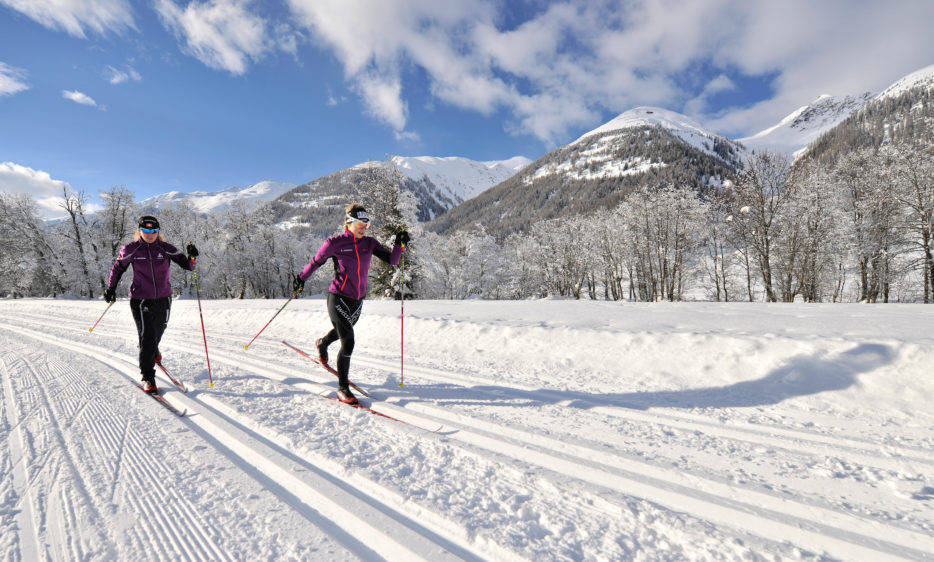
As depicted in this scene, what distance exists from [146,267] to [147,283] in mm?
216

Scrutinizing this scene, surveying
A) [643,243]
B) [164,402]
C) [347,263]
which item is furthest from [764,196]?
[164,402]

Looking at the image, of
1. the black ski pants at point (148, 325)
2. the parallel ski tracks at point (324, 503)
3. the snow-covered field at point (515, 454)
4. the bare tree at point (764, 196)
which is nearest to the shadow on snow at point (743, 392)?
the snow-covered field at point (515, 454)

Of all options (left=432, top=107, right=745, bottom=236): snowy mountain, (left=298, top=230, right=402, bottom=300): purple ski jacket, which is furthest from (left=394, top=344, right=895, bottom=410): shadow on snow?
(left=432, top=107, right=745, bottom=236): snowy mountain

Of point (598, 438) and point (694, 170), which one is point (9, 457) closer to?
point (598, 438)

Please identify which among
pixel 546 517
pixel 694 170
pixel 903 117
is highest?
pixel 903 117

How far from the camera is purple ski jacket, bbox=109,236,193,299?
186 inches

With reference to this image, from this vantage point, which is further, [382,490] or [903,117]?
[903,117]

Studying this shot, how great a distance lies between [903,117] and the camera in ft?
408

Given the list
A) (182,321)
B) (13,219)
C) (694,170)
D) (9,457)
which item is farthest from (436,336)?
(694,170)

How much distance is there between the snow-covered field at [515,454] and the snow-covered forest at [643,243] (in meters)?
16.4

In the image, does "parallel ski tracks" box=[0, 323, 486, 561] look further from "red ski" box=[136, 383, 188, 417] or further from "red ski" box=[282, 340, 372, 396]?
"red ski" box=[282, 340, 372, 396]

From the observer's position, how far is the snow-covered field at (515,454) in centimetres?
195

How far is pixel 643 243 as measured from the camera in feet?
110

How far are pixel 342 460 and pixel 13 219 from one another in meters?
45.7
